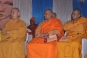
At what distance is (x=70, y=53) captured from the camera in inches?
172

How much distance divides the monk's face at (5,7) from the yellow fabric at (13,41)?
43.3 inches

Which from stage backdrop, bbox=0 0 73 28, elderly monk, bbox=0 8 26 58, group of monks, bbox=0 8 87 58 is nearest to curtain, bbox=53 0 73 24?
stage backdrop, bbox=0 0 73 28

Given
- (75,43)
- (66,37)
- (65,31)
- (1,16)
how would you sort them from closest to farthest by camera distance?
(75,43)
(66,37)
(65,31)
(1,16)

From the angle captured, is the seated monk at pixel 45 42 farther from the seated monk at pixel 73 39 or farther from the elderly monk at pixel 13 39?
the elderly monk at pixel 13 39

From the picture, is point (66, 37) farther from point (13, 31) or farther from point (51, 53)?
point (13, 31)

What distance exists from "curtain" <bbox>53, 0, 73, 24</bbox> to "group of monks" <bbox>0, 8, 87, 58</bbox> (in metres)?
1.23

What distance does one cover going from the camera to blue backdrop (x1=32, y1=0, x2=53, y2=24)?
6402 mm

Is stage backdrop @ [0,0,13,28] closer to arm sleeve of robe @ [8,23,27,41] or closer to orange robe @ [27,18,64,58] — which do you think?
arm sleeve of robe @ [8,23,27,41]

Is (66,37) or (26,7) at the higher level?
(26,7)

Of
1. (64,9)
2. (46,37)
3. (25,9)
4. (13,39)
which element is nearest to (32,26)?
(25,9)

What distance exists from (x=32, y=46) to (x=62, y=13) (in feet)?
6.72

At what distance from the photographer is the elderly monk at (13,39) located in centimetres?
469

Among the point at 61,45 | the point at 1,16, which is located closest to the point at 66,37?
the point at 61,45

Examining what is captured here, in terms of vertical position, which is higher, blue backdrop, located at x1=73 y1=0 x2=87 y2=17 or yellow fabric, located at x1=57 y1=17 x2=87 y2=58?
blue backdrop, located at x1=73 y1=0 x2=87 y2=17
